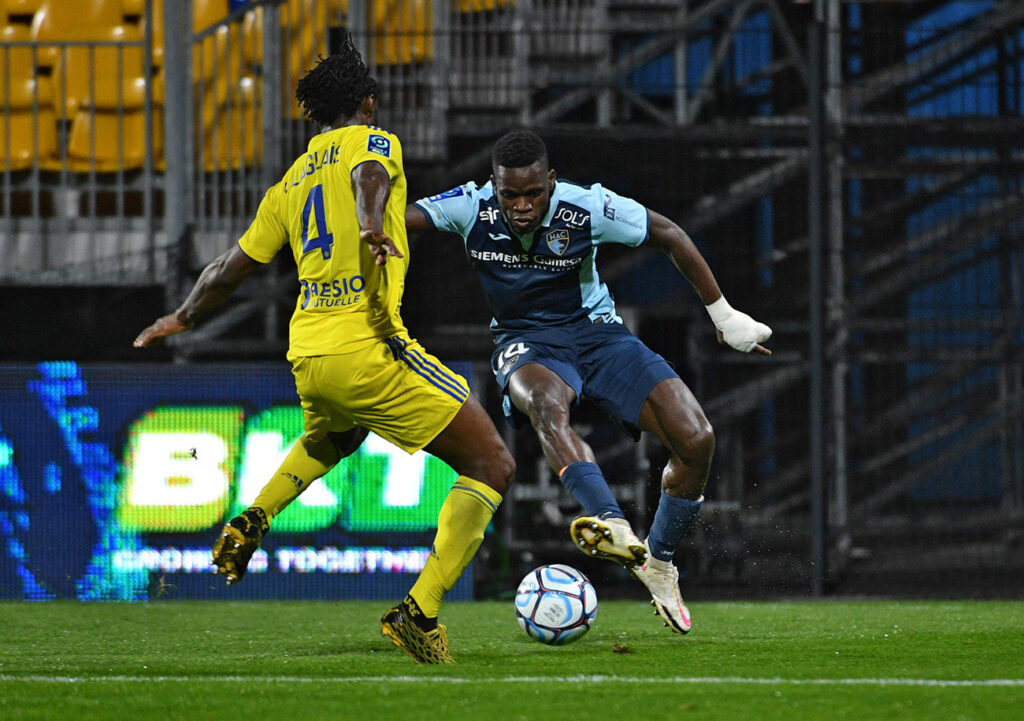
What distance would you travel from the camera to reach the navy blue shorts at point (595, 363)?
18.3 feet

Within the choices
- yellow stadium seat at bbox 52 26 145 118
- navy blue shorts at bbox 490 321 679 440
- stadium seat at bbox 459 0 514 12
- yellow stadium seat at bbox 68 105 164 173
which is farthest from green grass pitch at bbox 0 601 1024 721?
yellow stadium seat at bbox 52 26 145 118

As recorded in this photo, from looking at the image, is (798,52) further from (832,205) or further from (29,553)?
(29,553)

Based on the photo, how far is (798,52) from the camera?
893cm

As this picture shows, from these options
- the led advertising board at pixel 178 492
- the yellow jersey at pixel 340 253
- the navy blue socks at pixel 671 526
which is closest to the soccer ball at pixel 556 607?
the navy blue socks at pixel 671 526

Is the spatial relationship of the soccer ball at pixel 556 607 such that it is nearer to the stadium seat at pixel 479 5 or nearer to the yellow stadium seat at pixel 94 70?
the stadium seat at pixel 479 5

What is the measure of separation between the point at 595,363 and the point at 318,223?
4.55 ft

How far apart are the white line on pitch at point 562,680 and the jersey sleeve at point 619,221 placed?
1.91m

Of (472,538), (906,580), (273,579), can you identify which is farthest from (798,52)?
(472,538)

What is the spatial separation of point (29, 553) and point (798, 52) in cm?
541

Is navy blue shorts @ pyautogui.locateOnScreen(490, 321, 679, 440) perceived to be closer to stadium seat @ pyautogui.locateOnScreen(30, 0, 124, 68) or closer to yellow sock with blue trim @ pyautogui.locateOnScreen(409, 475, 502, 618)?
yellow sock with blue trim @ pyautogui.locateOnScreen(409, 475, 502, 618)

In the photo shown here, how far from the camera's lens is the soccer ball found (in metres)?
5.07

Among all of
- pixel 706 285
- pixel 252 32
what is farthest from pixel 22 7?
pixel 706 285

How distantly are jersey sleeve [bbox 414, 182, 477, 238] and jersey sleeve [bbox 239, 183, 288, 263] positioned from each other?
643mm

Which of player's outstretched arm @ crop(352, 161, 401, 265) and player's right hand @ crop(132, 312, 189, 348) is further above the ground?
player's outstretched arm @ crop(352, 161, 401, 265)
